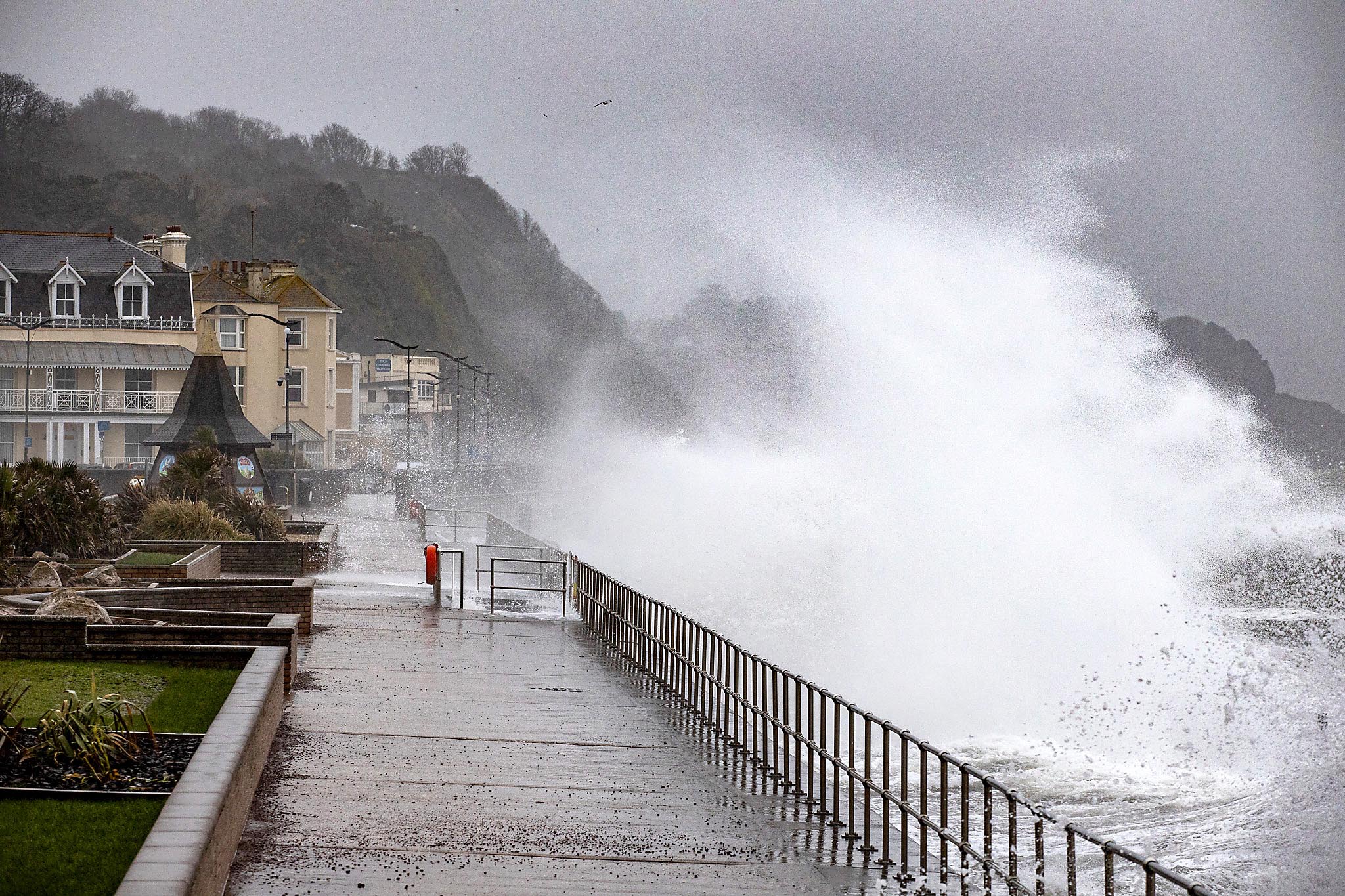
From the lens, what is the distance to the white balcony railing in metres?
60.9

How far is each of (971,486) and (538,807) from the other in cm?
3124

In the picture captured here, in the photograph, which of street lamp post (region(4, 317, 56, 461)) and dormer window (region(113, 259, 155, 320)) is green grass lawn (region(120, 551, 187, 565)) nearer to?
street lamp post (region(4, 317, 56, 461))

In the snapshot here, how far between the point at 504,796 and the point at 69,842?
12.7ft

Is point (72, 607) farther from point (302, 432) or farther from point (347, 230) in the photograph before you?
point (347, 230)

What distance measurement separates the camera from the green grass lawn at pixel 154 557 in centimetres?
2211

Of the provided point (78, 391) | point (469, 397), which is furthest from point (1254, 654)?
point (469, 397)

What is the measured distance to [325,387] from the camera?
7612 cm

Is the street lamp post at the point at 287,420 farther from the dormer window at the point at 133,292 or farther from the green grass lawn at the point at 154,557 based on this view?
the green grass lawn at the point at 154,557

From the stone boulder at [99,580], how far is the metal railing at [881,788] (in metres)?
6.86

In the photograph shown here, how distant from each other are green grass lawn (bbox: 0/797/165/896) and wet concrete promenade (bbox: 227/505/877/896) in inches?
31.5

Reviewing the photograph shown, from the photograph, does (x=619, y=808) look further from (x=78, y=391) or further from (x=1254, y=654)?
(x=78, y=391)

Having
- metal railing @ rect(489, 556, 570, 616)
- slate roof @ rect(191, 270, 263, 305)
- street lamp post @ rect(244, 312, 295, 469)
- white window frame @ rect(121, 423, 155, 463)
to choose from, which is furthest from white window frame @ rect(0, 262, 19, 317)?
metal railing @ rect(489, 556, 570, 616)

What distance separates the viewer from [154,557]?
22891 mm

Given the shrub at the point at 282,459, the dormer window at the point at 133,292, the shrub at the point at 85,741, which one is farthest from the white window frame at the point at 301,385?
the shrub at the point at 85,741
